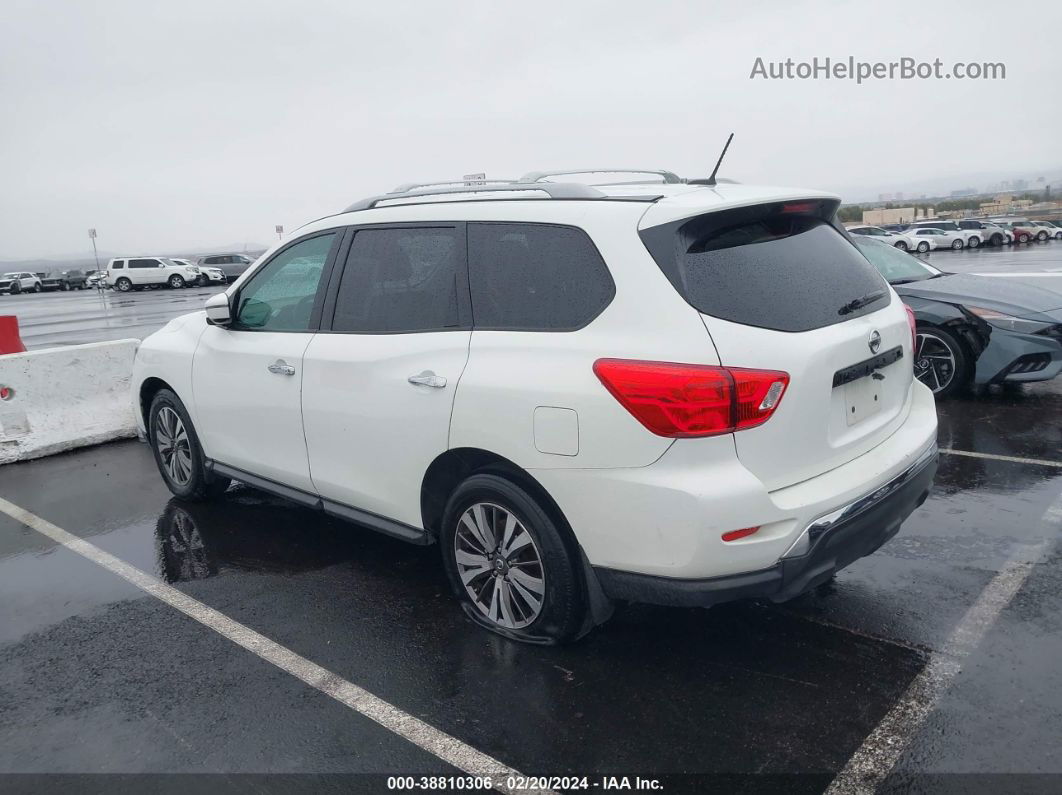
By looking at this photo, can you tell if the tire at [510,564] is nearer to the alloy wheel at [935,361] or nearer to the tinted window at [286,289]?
the tinted window at [286,289]

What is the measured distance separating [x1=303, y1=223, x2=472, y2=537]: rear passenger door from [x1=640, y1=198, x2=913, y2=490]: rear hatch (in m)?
1.02

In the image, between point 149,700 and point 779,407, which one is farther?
point 149,700

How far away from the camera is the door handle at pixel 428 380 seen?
350cm

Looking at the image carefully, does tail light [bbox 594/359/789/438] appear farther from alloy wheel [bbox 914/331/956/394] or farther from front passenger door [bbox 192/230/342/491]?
alloy wheel [bbox 914/331/956/394]

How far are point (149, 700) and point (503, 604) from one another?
4.69 ft

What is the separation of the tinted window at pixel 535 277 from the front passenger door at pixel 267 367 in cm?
106

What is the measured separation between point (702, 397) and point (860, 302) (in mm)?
1022

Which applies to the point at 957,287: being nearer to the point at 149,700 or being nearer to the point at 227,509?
the point at 227,509

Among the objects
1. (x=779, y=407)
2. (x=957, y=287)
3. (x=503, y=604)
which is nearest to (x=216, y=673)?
(x=503, y=604)

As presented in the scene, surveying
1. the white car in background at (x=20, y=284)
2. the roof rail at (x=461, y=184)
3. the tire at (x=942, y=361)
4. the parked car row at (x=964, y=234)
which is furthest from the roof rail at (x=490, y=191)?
the white car in background at (x=20, y=284)

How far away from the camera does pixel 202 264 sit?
154 feet

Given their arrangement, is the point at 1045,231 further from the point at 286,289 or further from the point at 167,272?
the point at 286,289

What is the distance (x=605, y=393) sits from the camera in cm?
298

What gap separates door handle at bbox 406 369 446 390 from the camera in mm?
3496
